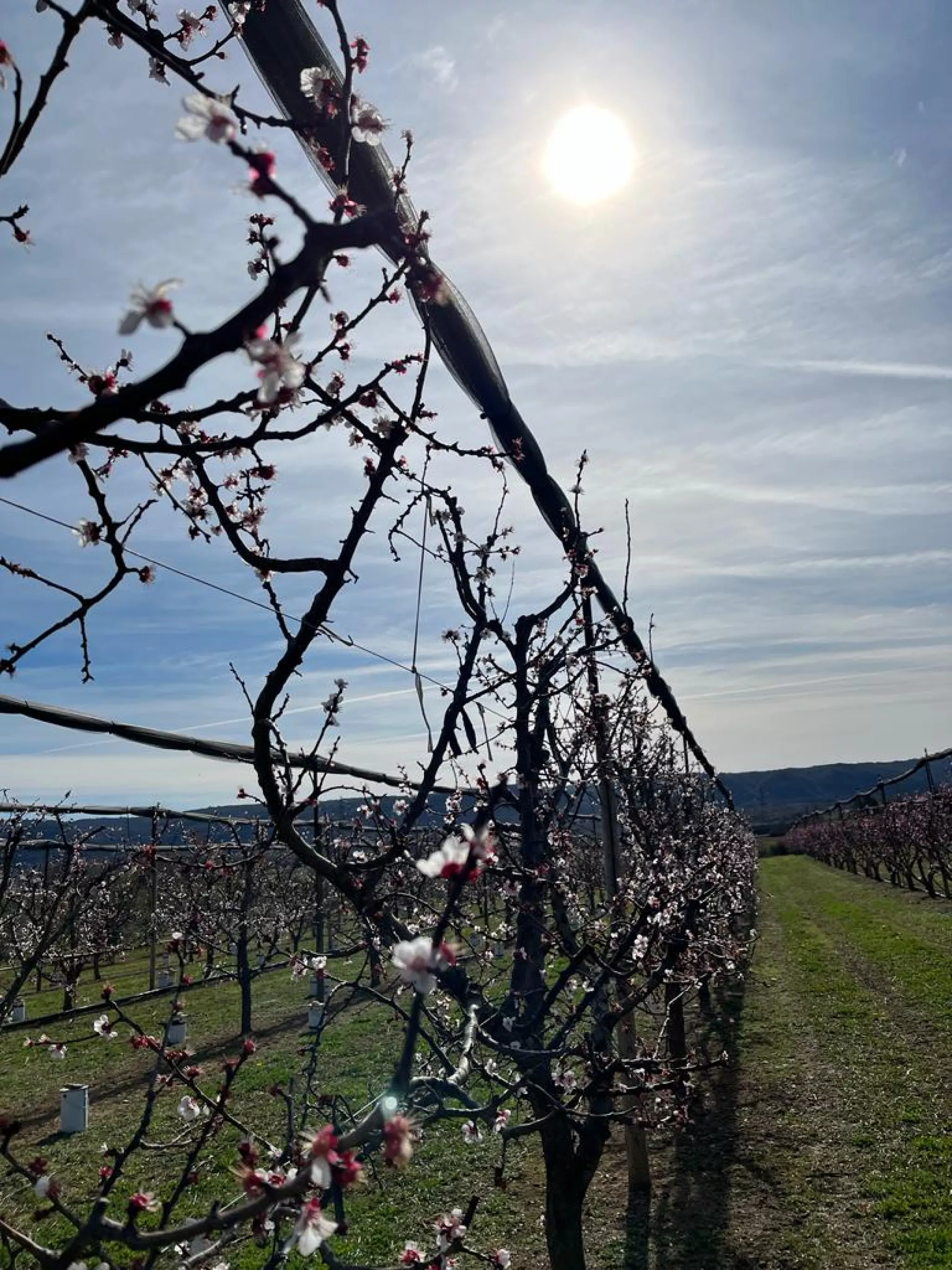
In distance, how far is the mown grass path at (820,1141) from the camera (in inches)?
209

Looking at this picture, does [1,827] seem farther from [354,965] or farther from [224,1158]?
[354,965]

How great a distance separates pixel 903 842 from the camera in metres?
25.4

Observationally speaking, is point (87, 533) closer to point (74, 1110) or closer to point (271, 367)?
point (271, 367)

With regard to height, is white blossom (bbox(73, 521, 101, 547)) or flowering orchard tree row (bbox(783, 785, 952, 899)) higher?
white blossom (bbox(73, 521, 101, 547))

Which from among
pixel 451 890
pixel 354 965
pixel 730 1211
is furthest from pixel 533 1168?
pixel 354 965

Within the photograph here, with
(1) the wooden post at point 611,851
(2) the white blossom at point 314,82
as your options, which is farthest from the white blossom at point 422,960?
(1) the wooden post at point 611,851

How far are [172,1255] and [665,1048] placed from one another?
4513 mm

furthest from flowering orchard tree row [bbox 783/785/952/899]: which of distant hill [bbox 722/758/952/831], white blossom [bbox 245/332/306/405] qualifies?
distant hill [bbox 722/758/952/831]

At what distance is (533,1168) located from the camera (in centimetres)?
671

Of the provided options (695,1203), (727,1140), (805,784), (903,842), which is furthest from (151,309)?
(805,784)

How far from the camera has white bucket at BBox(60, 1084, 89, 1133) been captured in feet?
27.3

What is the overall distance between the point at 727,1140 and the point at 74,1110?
601 centimetres

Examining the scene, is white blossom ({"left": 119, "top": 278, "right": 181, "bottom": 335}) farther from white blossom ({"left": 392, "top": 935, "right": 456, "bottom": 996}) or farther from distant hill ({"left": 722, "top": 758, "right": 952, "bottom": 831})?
distant hill ({"left": 722, "top": 758, "right": 952, "bottom": 831})

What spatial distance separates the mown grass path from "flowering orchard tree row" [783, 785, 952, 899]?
982 centimetres
